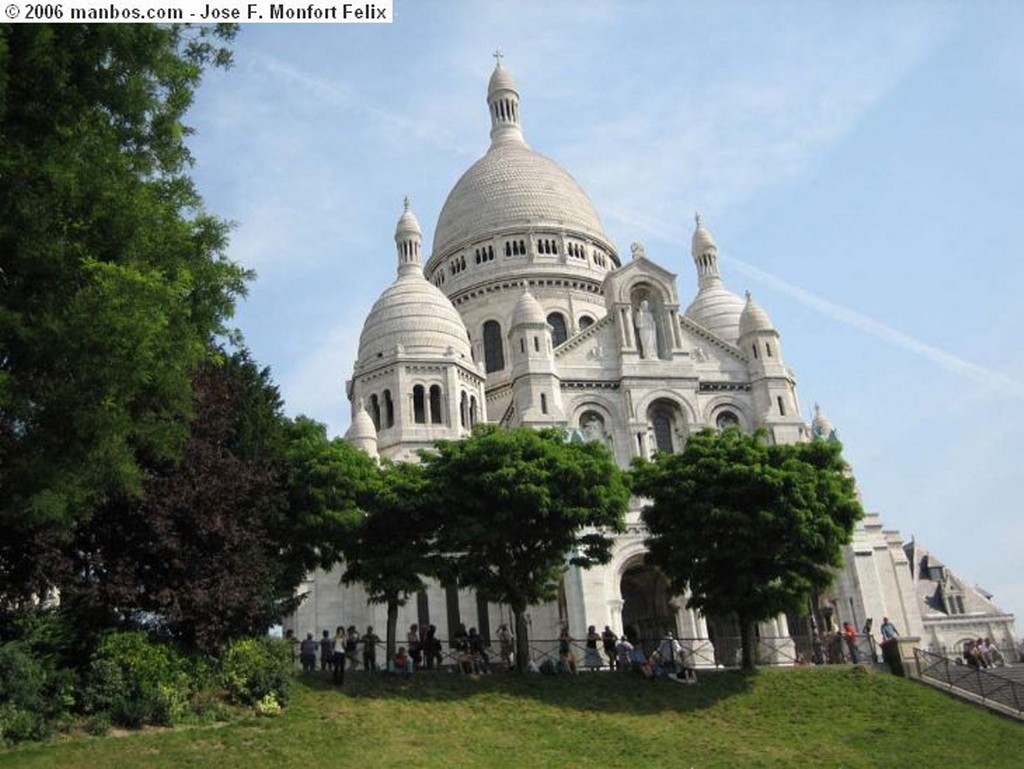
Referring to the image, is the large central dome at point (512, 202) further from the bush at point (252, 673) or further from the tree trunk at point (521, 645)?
the bush at point (252, 673)

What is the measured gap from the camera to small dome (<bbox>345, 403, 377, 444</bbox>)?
44.8 metres

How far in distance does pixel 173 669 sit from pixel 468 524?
32.5 ft

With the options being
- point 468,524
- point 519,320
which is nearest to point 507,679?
point 468,524

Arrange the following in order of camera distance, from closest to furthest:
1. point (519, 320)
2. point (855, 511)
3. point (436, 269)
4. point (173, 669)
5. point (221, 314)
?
point (221, 314) < point (173, 669) < point (855, 511) < point (519, 320) < point (436, 269)

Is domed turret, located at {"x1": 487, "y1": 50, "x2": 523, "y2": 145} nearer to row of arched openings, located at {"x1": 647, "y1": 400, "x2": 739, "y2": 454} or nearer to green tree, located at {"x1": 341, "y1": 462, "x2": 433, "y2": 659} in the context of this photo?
row of arched openings, located at {"x1": 647, "y1": 400, "x2": 739, "y2": 454}

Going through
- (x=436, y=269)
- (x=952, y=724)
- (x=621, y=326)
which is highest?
(x=436, y=269)

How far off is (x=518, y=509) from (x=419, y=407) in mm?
19978

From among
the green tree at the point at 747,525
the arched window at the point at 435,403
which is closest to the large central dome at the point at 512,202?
the arched window at the point at 435,403

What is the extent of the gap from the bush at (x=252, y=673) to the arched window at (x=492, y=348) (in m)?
36.4

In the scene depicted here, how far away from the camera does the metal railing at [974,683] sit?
27.2 metres

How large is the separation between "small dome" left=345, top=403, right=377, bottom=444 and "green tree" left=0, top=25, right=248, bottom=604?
26671mm

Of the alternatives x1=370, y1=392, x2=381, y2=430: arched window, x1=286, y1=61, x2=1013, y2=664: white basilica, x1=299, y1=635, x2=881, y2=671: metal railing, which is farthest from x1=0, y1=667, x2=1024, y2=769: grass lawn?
x1=370, y1=392, x2=381, y2=430: arched window

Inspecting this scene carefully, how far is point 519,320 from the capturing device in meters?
46.6

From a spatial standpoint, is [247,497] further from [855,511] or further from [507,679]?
[855,511]
